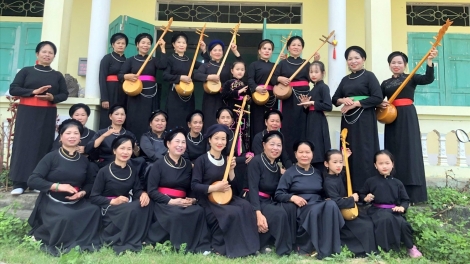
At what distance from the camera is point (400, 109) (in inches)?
164

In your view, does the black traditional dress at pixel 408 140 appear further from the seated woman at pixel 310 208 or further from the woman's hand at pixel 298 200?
the woman's hand at pixel 298 200

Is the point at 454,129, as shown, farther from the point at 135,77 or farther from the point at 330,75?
the point at 135,77

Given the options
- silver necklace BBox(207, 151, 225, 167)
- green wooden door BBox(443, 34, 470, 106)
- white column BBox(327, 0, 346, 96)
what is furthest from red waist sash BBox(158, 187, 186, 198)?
green wooden door BBox(443, 34, 470, 106)

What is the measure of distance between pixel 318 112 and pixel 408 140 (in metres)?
1.01

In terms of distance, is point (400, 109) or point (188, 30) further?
point (188, 30)

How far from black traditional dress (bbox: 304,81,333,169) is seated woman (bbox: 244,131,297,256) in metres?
0.65

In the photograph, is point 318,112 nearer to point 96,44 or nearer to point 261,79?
point 261,79

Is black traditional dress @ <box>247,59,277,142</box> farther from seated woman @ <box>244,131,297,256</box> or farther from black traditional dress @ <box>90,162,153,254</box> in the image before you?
black traditional dress @ <box>90,162,153,254</box>

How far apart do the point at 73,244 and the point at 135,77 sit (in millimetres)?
2147

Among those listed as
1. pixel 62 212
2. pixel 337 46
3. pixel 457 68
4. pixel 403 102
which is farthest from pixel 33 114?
pixel 457 68

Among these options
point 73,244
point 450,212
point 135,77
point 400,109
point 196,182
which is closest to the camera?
point 73,244

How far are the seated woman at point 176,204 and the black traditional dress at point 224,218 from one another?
0.30ft

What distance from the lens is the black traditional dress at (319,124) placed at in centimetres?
422

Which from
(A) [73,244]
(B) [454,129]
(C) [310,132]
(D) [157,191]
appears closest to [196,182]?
(D) [157,191]
